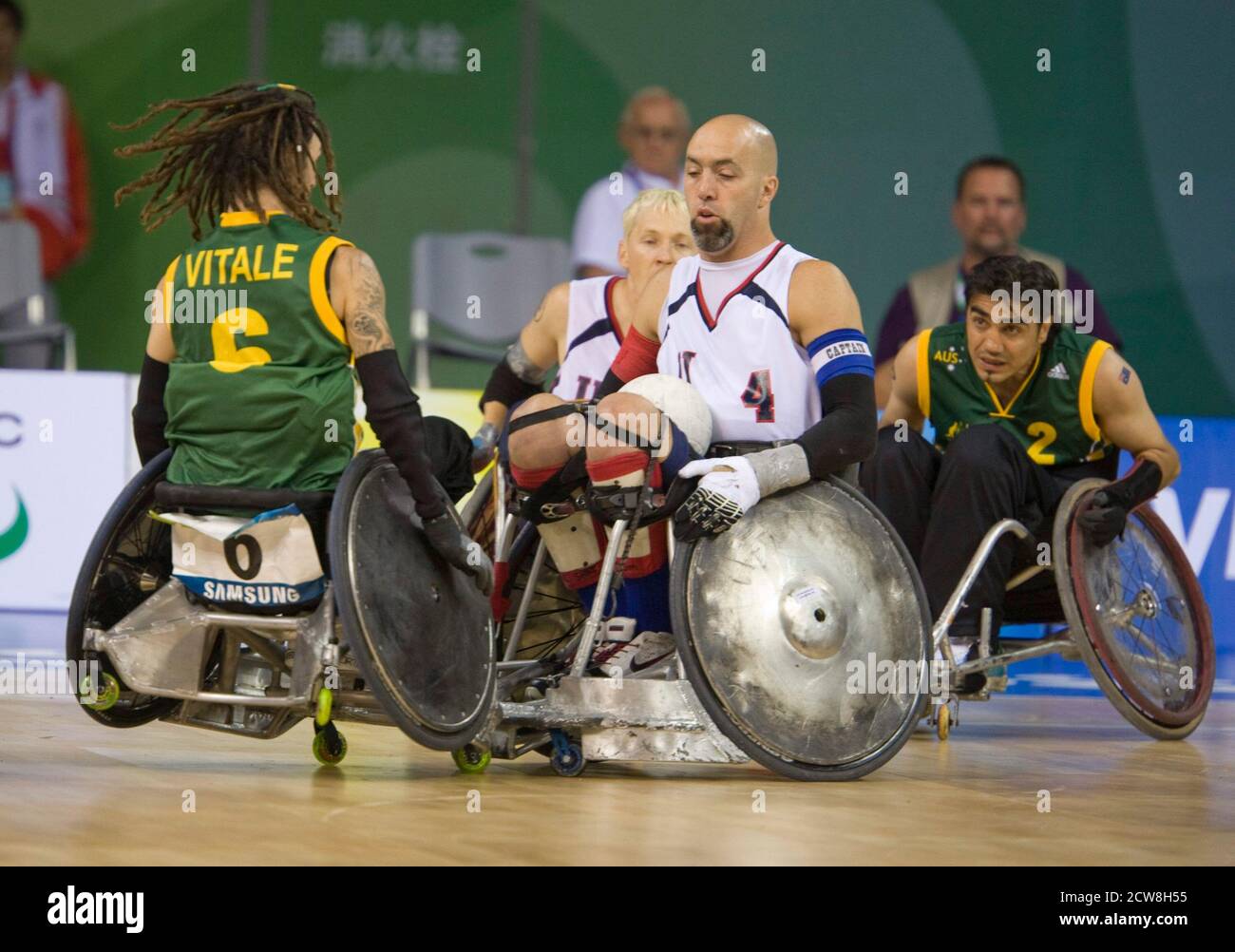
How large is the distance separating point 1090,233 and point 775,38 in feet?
7.86

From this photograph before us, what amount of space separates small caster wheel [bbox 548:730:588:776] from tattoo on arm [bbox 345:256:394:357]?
106 cm

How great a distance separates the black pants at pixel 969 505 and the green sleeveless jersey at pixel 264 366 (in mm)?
2185

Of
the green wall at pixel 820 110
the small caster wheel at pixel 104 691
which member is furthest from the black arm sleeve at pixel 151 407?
the green wall at pixel 820 110

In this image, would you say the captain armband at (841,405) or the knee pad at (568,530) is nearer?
the captain armband at (841,405)

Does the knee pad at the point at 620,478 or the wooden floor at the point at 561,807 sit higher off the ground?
the knee pad at the point at 620,478

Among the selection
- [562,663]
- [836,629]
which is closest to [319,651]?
[562,663]

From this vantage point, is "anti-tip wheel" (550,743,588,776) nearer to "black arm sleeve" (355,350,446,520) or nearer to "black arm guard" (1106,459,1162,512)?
"black arm sleeve" (355,350,446,520)

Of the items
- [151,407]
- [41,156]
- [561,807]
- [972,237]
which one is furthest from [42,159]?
[561,807]

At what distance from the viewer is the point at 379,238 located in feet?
41.7

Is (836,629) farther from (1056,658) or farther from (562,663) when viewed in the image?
(1056,658)

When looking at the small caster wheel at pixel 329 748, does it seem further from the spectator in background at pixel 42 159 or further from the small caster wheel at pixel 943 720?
the spectator in background at pixel 42 159

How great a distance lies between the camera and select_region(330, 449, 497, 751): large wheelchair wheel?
14.1ft

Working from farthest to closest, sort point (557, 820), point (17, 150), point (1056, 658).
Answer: point (17, 150)
point (1056, 658)
point (557, 820)

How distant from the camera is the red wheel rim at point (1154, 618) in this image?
234 inches
